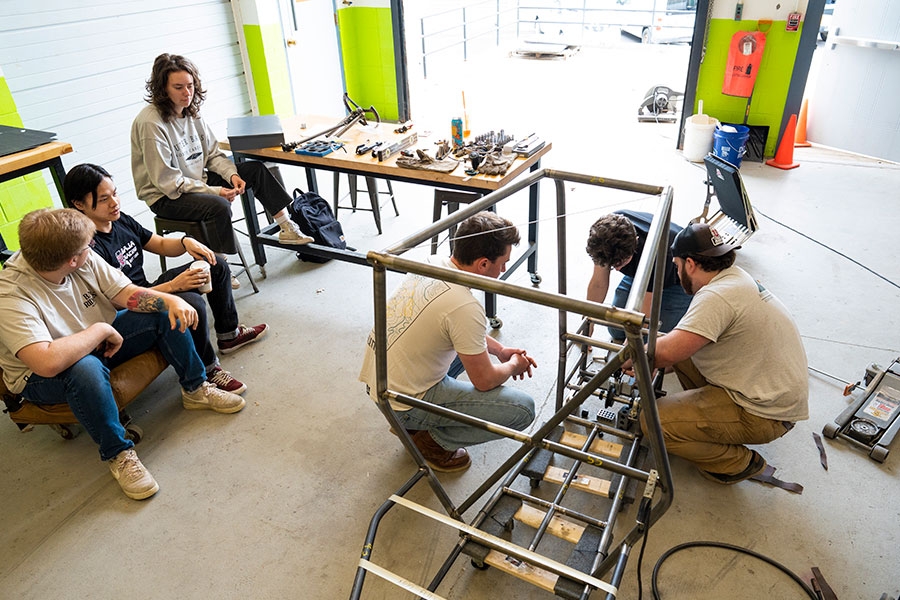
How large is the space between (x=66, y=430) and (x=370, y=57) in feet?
15.6

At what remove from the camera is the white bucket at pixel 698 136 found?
5.05 metres

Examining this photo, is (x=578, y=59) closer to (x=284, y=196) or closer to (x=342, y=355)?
(x=284, y=196)

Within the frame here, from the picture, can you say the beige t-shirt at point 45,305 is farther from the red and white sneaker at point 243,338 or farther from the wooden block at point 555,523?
the wooden block at point 555,523

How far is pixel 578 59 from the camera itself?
367 inches

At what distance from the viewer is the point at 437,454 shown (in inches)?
91.7

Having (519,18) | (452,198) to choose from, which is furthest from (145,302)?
(519,18)

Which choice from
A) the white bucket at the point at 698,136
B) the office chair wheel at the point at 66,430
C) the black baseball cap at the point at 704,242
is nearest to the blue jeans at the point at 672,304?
the black baseball cap at the point at 704,242

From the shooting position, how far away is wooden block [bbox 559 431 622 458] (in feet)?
7.32

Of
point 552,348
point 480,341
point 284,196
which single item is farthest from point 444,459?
point 284,196

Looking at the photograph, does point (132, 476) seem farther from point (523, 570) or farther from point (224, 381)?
point (523, 570)

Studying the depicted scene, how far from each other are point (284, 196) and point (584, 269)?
180cm

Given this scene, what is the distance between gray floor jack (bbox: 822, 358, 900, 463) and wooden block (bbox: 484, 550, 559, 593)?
1393 mm

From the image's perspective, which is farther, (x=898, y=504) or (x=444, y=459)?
(x=444, y=459)

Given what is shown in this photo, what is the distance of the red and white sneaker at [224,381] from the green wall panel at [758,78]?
446 cm
